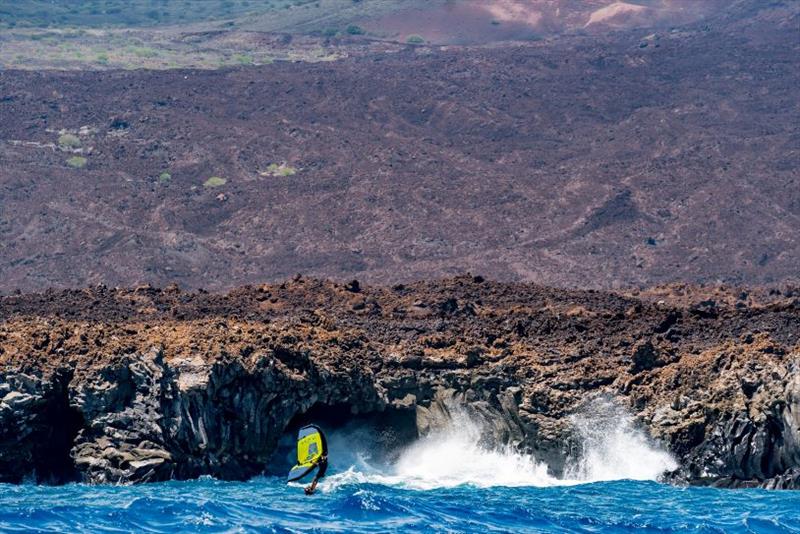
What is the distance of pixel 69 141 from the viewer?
314 ft

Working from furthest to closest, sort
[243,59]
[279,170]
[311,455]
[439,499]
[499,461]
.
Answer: [243,59] < [279,170] < [499,461] < [311,455] < [439,499]

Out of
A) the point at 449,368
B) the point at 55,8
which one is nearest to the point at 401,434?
the point at 449,368

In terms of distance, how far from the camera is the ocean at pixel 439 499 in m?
31.7

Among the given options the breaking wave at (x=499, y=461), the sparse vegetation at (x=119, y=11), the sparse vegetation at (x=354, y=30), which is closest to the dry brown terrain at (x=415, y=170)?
the sparse vegetation at (x=354, y=30)

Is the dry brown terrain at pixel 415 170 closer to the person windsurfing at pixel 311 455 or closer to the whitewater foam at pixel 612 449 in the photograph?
the whitewater foam at pixel 612 449

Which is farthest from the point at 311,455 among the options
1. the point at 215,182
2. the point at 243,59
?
the point at 243,59

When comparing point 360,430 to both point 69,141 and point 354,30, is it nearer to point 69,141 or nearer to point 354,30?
point 69,141

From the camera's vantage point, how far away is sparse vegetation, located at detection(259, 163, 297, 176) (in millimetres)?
92000

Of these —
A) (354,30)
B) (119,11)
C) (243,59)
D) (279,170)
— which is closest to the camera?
(279,170)

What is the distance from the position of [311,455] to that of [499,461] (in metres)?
7.18

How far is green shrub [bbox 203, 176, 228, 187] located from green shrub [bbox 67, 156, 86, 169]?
22.6 feet

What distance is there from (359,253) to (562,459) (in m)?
41.4

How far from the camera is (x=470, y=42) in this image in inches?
4968

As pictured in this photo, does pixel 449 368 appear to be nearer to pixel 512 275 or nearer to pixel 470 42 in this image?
pixel 512 275
